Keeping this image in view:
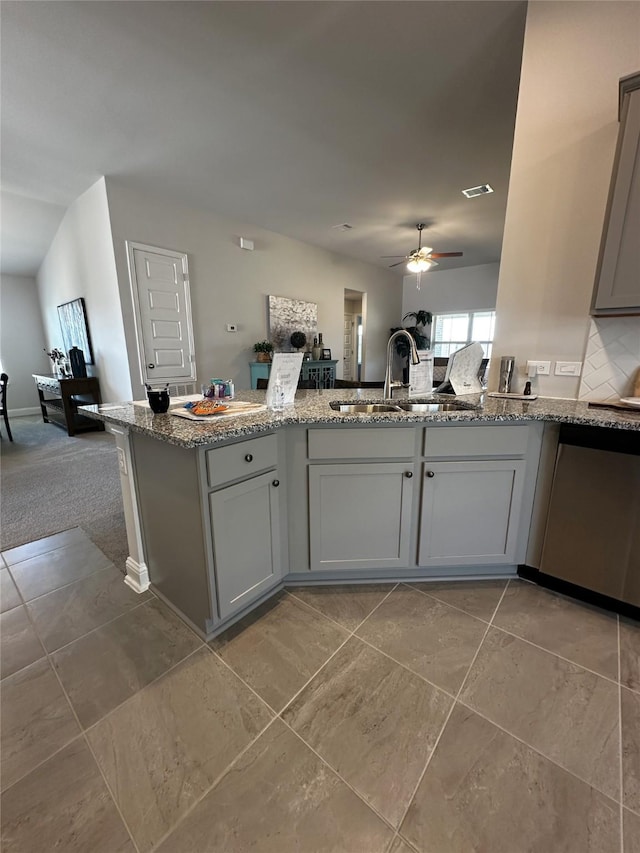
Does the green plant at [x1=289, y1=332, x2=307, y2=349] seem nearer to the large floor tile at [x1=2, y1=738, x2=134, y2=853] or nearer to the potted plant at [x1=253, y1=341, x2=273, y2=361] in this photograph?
the potted plant at [x1=253, y1=341, x2=273, y2=361]

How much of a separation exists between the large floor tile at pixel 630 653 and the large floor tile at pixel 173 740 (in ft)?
4.32

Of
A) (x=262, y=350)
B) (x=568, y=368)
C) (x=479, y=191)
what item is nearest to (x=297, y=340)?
(x=262, y=350)

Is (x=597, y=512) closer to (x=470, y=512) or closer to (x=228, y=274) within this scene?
(x=470, y=512)

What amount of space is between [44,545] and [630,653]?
3.10 m

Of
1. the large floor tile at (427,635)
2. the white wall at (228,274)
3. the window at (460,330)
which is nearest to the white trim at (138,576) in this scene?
the large floor tile at (427,635)

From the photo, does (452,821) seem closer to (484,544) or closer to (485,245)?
(484,544)

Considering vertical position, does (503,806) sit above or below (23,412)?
below

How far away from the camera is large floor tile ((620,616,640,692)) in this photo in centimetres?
127

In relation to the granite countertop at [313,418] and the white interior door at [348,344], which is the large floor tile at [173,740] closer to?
the granite countertop at [313,418]

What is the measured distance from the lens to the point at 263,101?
97.3 inches

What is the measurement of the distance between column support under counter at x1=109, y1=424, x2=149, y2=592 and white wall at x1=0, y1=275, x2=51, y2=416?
21.7ft

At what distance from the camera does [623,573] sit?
1.53 metres

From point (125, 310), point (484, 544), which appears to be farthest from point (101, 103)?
point (484, 544)

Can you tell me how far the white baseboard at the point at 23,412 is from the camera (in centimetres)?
634
